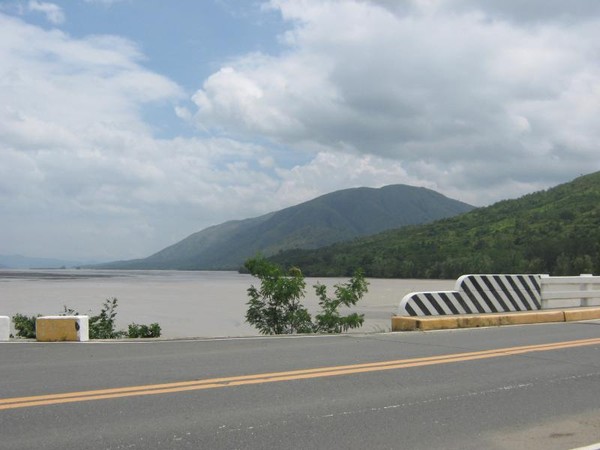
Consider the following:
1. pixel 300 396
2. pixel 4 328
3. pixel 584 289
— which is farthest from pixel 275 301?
pixel 300 396

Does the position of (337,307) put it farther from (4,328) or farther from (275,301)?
(4,328)

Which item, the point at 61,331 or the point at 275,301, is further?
the point at 275,301

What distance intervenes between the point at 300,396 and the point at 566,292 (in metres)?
12.3

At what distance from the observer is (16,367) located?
29.1 feet

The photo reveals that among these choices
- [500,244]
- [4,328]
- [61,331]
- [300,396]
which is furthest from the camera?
[500,244]

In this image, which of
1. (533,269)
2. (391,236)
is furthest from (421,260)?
(391,236)

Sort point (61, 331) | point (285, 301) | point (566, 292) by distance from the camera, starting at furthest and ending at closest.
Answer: point (285, 301) → point (566, 292) → point (61, 331)

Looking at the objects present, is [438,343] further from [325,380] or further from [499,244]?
[499,244]

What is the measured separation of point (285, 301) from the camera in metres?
17.7

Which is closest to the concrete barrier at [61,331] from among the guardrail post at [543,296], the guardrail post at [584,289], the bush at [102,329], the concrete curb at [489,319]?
the bush at [102,329]

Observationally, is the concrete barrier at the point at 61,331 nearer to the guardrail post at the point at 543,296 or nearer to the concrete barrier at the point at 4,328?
the concrete barrier at the point at 4,328

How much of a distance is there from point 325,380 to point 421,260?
327 ft

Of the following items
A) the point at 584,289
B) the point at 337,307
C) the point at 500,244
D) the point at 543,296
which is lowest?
the point at 337,307

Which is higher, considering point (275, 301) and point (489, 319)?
point (275, 301)
